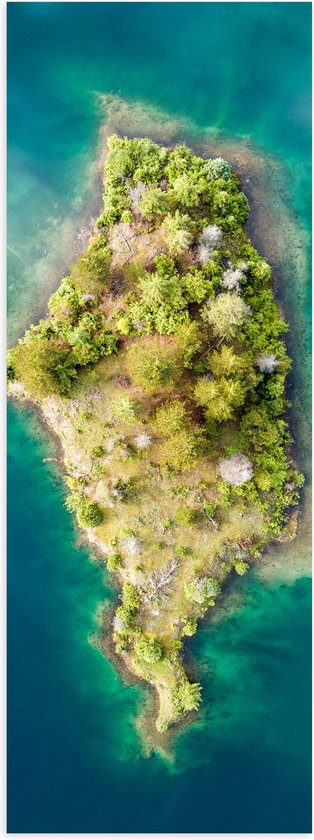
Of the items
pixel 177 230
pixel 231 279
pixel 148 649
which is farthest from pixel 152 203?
pixel 148 649

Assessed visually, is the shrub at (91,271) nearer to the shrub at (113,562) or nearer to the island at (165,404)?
the island at (165,404)

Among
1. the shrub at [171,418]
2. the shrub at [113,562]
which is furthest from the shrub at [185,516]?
the shrub at [171,418]

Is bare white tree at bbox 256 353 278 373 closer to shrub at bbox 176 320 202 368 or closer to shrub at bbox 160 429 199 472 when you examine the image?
shrub at bbox 176 320 202 368

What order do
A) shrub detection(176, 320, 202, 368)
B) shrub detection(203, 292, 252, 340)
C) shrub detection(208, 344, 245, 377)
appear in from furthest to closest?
shrub detection(176, 320, 202, 368)
shrub detection(203, 292, 252, 340)
shrub detection(208, 344, 245, 377)

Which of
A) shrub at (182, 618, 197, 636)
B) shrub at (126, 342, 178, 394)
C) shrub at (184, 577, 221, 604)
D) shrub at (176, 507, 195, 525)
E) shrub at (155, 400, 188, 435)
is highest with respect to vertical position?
shrub at (126, 342, 178, 394)

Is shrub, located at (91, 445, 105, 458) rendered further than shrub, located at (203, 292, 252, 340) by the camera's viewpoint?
A: Yes

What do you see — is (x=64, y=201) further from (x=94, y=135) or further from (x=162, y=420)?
(x=162, y=420)

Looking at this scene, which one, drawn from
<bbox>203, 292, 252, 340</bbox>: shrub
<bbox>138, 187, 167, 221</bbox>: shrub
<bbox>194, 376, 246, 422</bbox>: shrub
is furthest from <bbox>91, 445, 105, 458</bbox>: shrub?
<bbox>138, 187, 167, 221</bbox>: shrub
